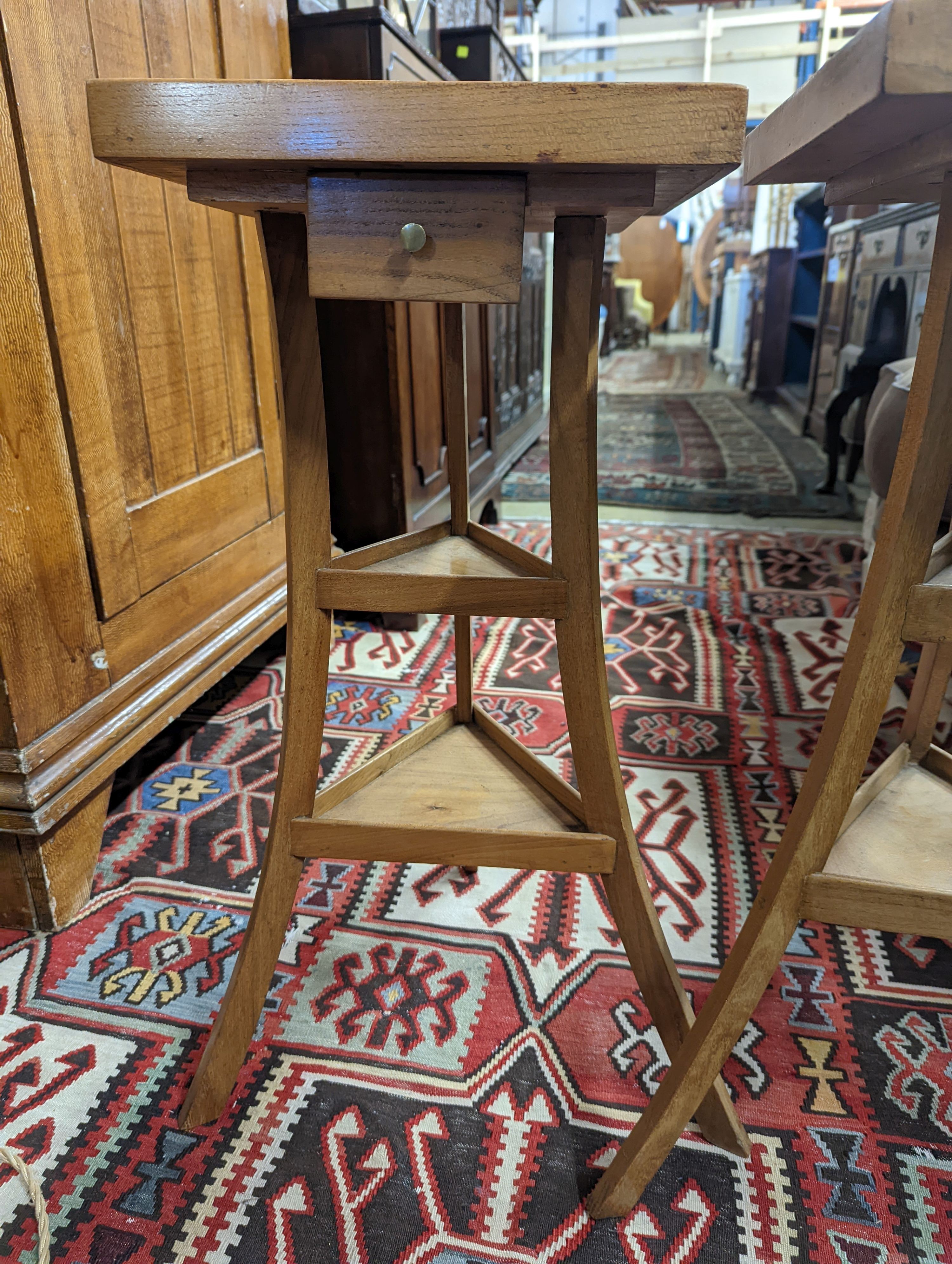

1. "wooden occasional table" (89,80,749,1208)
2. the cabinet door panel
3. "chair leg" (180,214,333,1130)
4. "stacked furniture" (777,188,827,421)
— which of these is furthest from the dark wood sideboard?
"stacked furniture" (777,188,827,421)

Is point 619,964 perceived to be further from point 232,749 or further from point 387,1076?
point 232,749

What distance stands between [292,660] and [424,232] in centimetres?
42

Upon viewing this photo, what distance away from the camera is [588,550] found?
83 cm

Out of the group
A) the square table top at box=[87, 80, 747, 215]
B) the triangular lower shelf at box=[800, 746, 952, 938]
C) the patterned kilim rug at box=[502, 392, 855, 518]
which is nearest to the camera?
the square table top at box=[87, 80, 747, 215]

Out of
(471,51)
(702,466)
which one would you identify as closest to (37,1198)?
(471,51)

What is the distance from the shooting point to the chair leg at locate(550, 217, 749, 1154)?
757 millimetres

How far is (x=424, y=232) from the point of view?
67 centimetres

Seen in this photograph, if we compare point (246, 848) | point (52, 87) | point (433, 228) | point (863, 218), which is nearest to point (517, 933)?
point (246, 848)

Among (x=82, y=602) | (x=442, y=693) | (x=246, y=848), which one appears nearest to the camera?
(x=82, y=602)

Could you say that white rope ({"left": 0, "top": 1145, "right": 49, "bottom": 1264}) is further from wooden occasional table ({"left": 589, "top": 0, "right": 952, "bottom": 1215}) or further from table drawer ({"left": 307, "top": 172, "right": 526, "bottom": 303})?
table drawer ({"left": 307, "top": 172, "right": 526, "bottom": 303})

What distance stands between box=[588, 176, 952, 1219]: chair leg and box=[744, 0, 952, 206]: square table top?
6 cm

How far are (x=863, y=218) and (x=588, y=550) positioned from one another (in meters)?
3.44

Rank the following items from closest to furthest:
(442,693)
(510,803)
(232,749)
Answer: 1. (510,803)
2. (232,749)
3. (442,693)

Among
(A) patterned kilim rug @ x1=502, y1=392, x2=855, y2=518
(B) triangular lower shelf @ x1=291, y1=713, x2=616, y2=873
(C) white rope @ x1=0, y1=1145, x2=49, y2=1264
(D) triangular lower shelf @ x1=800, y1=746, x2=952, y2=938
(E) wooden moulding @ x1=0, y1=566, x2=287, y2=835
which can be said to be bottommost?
(C) white rope @ x1=0, y1=1145, x2=49, y2=1264
